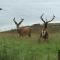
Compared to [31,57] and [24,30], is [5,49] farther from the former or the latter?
[24,30]

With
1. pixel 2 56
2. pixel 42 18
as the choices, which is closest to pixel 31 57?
pixel 2 56

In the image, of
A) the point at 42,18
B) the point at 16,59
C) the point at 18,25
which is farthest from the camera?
the point at 18,25

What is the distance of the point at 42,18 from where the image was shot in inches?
763

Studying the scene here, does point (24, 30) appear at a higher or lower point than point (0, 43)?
lower

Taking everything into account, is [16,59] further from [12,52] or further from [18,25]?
[18,25]

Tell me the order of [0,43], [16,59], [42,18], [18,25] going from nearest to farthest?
[16,59]
[0,43]
[42,18]
[18,25]

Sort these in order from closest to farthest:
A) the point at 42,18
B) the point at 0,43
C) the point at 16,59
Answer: the point at 16,59
the point at 0,43
the point at 42,18

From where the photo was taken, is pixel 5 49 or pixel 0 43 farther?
pixel 0 43

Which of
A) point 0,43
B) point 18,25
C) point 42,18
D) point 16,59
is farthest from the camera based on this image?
point 18,25

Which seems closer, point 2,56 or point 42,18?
point 2,56

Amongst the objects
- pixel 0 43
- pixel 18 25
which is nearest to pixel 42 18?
pixel 18 25

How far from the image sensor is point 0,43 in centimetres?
830

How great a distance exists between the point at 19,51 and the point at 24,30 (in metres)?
16.1

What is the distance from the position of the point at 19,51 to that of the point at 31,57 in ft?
1.26
